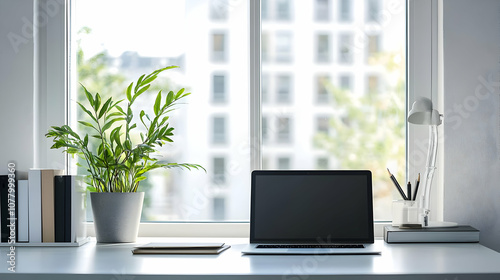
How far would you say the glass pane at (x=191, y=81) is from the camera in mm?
2111

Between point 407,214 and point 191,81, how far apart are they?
3.01 ft

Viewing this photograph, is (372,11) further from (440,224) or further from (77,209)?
(77,209)

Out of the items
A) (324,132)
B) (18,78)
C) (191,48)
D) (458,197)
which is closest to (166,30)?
(191,48)

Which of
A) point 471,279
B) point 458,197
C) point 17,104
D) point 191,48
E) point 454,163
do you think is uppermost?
point 191,48

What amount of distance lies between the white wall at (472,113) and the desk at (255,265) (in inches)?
11.3

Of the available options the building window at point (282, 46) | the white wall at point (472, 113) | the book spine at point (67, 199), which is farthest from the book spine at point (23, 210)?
the white wall at point (472, 113)

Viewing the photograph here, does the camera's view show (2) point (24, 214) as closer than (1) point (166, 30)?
Yes

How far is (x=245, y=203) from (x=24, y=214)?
77cm

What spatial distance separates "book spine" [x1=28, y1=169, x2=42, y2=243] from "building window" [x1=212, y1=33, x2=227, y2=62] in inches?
29.9

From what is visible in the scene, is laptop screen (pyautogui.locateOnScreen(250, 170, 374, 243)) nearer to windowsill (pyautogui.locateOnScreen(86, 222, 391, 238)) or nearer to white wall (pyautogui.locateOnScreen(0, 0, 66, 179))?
windowsill (pyautogui.locateOnScreen(86, 222, 391, 238))

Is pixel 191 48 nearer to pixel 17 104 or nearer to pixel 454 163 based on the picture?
pixel 17 104

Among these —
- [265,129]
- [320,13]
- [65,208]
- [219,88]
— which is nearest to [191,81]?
[219,88]

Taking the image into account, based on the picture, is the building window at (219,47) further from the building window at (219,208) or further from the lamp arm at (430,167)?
the lamp arm at (430,167)

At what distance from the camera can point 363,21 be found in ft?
6.91
